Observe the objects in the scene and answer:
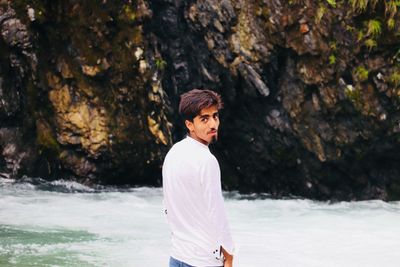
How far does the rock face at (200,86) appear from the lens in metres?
11.4

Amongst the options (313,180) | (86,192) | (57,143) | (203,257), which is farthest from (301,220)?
(203,257)

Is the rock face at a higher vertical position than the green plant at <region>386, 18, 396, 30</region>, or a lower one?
lower

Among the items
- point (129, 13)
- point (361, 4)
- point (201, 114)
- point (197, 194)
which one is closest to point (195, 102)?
point (201, 114)

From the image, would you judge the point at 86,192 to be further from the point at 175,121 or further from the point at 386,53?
the point at 386,53

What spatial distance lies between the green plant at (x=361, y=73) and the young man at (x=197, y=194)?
8.61 m

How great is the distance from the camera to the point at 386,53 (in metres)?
11.2

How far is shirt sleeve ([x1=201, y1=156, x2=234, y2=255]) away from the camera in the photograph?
291 cm

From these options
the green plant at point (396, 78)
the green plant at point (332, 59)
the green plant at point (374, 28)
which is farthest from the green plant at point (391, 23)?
the green plant at point (332, 59)

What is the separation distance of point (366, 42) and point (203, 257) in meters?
8.95

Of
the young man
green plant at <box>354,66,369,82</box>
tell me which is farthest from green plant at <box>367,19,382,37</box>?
the young man

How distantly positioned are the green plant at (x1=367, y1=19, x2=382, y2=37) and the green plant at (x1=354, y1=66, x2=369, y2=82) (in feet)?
2.10

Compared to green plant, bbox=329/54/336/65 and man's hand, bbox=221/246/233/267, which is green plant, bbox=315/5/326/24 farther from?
man's hand, bbox=221/246/233/267

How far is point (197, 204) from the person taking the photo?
2990 mm

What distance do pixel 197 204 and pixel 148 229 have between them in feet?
20.2
